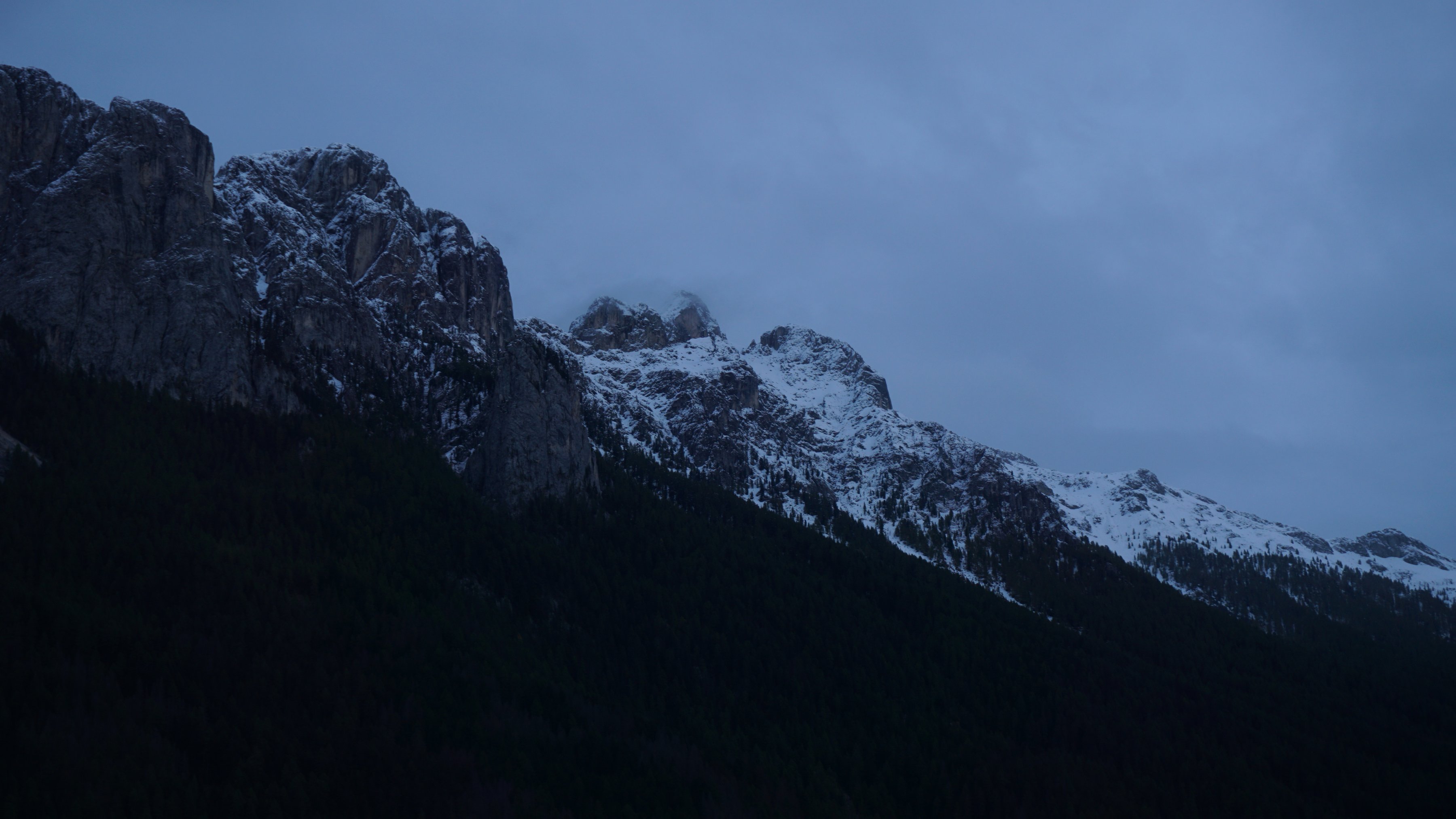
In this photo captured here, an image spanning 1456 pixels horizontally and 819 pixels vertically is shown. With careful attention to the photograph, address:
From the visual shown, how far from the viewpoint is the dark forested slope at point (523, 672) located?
6894 cm

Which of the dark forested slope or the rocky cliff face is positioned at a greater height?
the rocky cliff face

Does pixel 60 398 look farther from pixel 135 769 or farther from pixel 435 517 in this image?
pixel 135 769

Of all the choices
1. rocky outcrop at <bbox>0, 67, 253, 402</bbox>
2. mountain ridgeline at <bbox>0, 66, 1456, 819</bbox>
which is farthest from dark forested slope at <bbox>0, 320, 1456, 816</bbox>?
rocky outcrop at <bbox>0, 67, 253, 402</bbox>

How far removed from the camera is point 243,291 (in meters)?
139

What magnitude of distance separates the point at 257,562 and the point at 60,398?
3668 centimetres

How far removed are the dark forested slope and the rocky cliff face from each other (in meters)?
8.21

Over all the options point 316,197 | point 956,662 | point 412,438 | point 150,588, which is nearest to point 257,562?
point 150,588

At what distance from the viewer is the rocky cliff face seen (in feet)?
390

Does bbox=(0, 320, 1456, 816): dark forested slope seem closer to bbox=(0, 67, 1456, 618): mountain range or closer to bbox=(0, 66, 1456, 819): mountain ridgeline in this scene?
bbox=(0, 66, 1456, 819): mountain ridgeline

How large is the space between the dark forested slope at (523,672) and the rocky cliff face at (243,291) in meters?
8.21

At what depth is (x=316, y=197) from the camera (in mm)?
186375

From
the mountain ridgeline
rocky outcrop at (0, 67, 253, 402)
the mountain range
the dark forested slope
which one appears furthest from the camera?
the mountain range

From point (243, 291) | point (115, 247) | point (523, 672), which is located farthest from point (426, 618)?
point (115, 247)

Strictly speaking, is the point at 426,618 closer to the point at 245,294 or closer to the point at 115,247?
the point at 245,294
